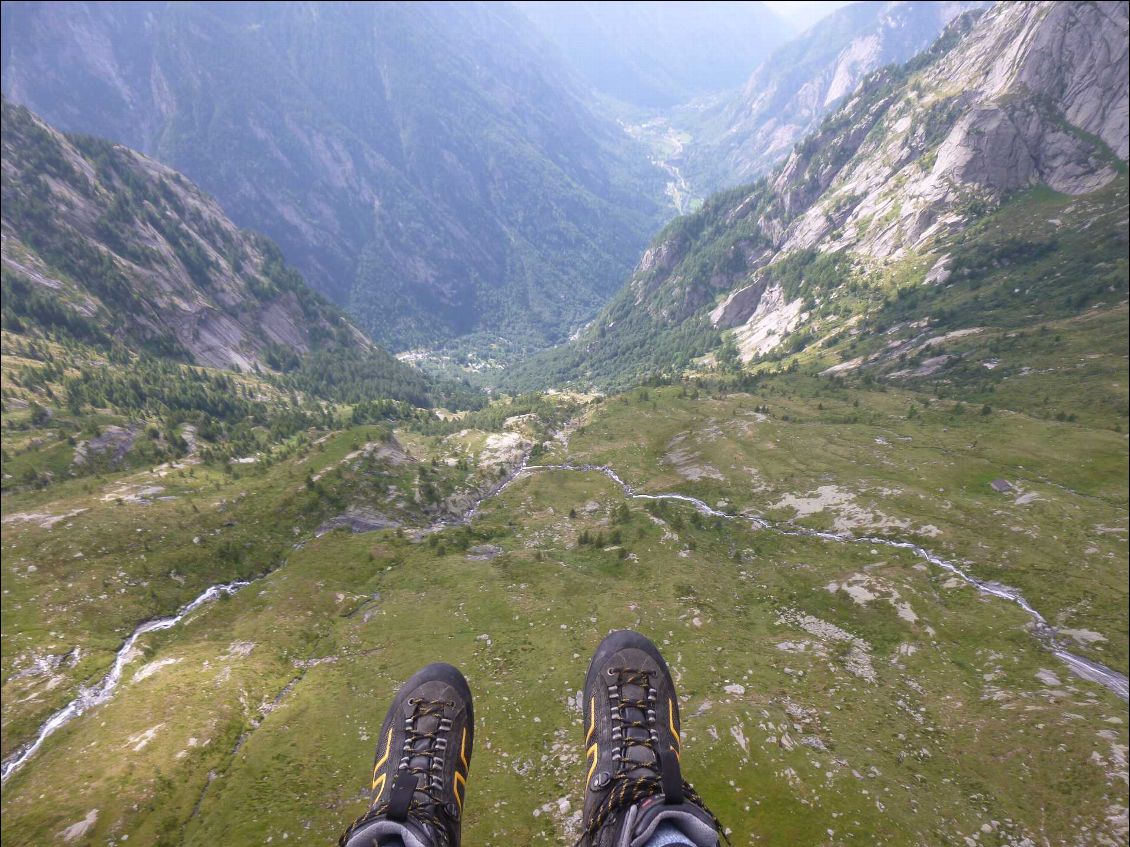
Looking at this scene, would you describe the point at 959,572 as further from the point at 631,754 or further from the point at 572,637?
the point at 631,754

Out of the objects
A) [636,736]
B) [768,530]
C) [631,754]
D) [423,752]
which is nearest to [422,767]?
[423,752]

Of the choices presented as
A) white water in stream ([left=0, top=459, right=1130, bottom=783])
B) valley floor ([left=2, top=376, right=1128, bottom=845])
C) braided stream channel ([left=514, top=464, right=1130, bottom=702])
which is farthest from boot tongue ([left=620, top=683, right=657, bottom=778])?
braided stream channel ([left=514, top=464, right=1130, bottom=702])

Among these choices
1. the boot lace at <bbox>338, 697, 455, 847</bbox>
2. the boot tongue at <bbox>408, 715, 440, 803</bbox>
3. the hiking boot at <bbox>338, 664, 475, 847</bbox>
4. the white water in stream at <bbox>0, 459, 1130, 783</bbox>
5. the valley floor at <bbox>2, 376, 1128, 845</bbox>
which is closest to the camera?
the hiking boot at <bbox>338, 664, 475, 847</bbox>

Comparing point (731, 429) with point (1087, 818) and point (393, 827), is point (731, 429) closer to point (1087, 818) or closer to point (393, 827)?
point (1087, 818)

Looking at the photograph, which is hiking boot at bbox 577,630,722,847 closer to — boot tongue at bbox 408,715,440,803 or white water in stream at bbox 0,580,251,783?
boot tongue at bbox 408,715,440,803

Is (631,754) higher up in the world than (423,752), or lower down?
higher up

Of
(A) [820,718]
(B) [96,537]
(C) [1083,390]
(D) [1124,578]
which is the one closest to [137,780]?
(B) [96,537]
